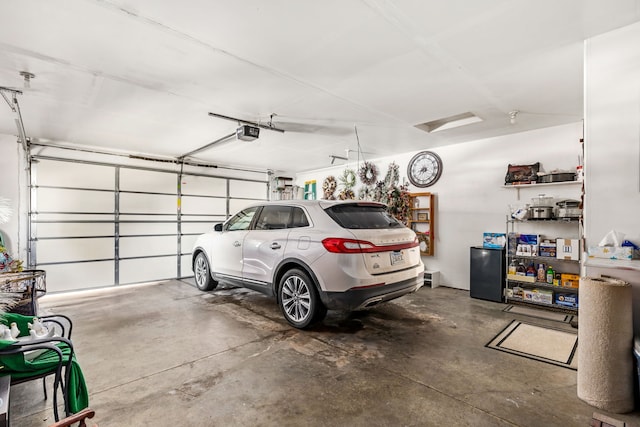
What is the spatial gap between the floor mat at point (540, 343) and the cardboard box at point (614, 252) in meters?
1.11

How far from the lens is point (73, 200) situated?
573 cm

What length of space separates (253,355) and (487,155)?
4.98 meters

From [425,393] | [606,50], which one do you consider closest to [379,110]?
[606,50]

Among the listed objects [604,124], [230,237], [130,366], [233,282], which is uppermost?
[604,124]

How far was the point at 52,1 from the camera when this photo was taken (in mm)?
1978

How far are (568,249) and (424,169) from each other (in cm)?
278

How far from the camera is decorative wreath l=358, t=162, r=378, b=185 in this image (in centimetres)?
717

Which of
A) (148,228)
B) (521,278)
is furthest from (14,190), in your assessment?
(521,278)

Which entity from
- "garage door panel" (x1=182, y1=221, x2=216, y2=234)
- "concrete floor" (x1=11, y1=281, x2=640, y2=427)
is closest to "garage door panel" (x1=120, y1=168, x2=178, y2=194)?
"garage door panel" (x1=182, y1=221, x2=216, y2=234)

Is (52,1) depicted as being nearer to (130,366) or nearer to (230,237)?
(130,366)

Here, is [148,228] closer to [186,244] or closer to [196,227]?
[186,244]

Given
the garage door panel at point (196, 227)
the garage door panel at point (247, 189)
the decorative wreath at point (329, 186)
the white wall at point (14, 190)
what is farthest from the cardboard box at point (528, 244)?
the white wall at point (14, 190)

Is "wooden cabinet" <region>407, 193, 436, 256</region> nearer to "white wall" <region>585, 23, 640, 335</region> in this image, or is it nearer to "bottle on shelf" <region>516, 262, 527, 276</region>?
"bottle on shelf" <region>516, 262, 527, 276</region>

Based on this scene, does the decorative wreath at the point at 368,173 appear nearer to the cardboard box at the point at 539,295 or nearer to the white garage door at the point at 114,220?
the white garage door at the point at 114,220
